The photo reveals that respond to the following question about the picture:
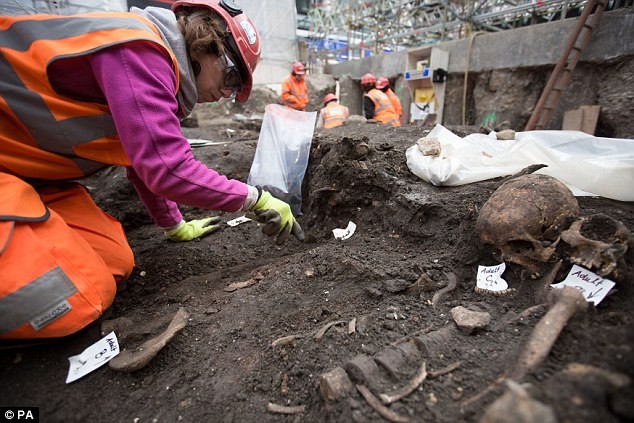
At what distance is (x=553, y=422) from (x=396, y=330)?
28.6 inches

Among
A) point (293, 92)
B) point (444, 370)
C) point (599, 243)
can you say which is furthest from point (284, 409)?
point (293, 92)

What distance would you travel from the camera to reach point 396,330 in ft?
4.32

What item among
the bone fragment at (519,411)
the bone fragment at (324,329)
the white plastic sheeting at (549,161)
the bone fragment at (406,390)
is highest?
the white plastic sheeting at (549,161)

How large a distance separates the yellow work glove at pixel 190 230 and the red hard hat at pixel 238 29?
1483mm

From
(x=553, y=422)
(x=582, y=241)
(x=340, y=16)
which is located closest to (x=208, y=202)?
(x=553, y=422)

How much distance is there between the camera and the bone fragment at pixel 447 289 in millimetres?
1465

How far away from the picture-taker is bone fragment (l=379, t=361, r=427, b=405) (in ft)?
3.18

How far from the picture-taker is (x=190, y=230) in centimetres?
279

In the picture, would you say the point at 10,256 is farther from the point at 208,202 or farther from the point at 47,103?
the point at 208,202

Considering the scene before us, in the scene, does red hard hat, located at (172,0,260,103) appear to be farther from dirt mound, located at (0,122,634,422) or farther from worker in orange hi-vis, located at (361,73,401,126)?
worker in orange hi-vis, located at (361,73,401,126)

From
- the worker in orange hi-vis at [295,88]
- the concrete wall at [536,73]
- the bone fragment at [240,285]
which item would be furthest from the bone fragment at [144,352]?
the worker in orange hi-vis at [295,88]

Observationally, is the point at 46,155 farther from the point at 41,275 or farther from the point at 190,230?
the point at 190,230

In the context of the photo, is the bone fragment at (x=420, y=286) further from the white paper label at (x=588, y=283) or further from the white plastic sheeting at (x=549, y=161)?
the white plastic sheeting at (x=549, y=161)

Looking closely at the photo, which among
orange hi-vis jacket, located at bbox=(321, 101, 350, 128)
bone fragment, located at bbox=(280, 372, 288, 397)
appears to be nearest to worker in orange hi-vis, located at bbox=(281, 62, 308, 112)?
orange hi-vis jacket, located at bbox=(321, 101, 350, 128)
